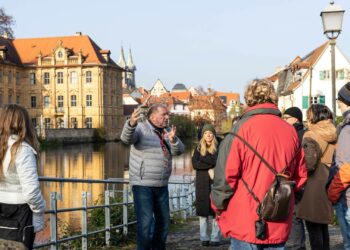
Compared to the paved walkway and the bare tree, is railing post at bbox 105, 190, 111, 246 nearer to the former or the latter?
the paved walkway

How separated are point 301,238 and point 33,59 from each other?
80.9 metres

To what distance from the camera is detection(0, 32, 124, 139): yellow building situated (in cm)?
8056

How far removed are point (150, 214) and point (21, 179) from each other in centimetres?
238

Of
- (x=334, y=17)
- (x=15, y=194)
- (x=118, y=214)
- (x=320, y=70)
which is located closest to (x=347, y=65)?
(x=320, y=70)

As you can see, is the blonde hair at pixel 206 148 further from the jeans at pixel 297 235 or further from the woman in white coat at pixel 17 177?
the woman in white coat at pixel 17 177

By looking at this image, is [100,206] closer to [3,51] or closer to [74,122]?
[3,51]

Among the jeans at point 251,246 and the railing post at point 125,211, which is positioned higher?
the jeans at point 251,246

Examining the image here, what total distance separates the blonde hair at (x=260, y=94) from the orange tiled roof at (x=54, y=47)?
77864 millimetres

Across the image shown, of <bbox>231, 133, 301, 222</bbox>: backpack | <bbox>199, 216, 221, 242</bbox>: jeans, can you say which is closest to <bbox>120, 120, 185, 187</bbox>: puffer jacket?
<bbox>199, 216, 221, 242</bbox>: jeans

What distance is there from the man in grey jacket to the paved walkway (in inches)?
56.9

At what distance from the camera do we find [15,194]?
4.22 metres

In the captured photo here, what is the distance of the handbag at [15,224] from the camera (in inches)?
165

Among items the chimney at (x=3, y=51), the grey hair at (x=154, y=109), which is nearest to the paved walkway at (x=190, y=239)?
the grey hair at (x=154, y=109)

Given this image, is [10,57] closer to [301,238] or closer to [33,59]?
[33,59]
